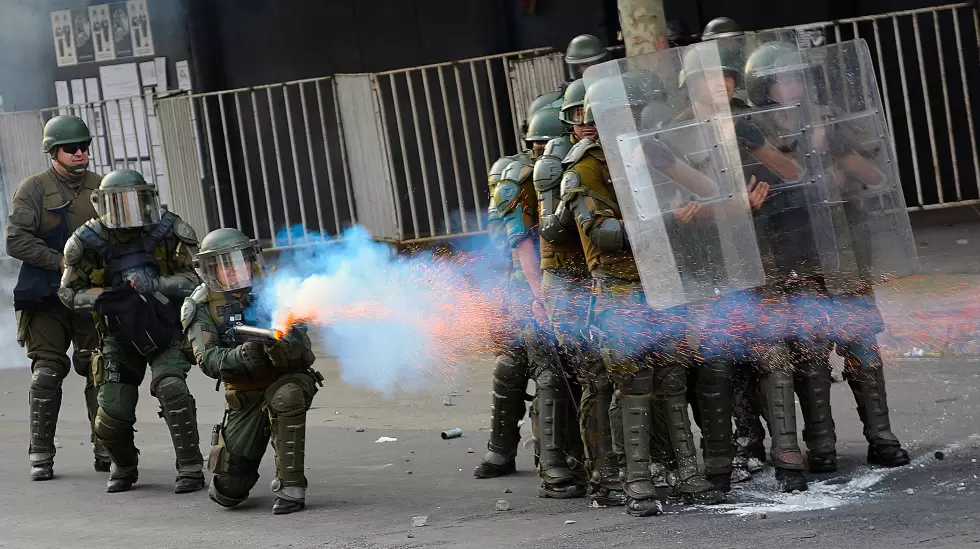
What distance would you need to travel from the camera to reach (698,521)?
5.92 metres

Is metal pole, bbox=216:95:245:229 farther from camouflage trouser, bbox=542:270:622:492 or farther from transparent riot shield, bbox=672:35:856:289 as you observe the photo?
transparent riot shield, bbox=672:35:856:289

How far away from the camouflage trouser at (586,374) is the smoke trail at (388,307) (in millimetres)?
774

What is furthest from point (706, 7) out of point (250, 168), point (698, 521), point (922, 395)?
point (698, 521)

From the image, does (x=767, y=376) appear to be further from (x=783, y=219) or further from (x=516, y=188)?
→ (x=516, y=188)

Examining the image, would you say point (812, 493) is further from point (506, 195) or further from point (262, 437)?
point (262, 437)

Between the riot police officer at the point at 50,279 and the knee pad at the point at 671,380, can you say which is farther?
the riot police officer at the point at 50,279

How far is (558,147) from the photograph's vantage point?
267 inches

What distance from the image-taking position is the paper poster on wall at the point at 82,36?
13.2 meters

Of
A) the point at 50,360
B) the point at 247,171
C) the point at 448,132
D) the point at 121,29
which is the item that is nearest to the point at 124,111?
the point at 121,29

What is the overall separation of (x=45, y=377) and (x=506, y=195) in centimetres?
310

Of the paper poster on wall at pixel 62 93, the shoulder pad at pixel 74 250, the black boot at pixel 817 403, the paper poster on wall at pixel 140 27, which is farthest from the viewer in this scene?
the paper poster on wall at pixel 62 93

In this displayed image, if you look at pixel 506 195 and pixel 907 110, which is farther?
pixel 907 110

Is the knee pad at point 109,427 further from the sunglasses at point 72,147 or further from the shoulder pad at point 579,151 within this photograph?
the shoulder pad at point 579,151

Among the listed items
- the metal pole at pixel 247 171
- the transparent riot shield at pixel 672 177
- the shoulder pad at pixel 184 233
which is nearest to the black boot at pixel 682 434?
the transparent riot shield at pixel 672 177
